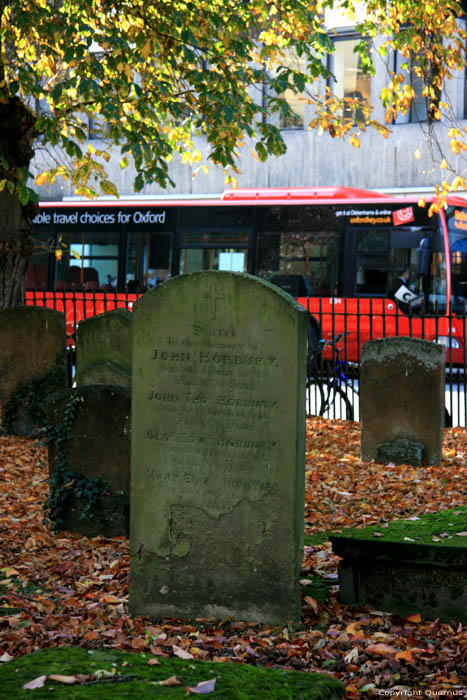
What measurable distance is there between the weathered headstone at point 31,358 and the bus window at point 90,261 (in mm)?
11468

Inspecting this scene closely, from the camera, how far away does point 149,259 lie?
22312 millimetres

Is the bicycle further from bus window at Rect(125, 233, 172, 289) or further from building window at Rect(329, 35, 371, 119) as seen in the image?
building window at Rect(329, 35, 371, 119)

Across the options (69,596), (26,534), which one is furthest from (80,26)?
(69,596)

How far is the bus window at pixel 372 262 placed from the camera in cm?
2034

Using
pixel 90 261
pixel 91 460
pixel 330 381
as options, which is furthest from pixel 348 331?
pixel 91 460

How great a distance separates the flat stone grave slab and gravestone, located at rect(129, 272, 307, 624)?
13.5 inches

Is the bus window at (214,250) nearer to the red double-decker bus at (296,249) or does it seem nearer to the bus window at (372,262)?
the red double-decker bus at (296,249)

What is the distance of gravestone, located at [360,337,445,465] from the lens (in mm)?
9641

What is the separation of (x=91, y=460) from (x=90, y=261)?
16.4 metres

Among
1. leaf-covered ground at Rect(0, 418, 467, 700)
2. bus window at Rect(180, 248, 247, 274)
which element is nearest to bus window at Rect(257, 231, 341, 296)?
bus window at Rect(180, 248, 247, 274)

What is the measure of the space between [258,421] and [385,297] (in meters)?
15.8

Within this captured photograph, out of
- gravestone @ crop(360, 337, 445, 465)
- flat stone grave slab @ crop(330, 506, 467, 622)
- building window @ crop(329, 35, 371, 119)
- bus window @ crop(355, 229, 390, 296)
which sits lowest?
flat stone grave slab @ crop(330, 506, 467, 622)

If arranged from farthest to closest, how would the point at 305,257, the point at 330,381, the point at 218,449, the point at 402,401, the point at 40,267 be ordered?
the point at 40,267
the point at 305,257
the point at 330,381
the point at 402,401
the point at 218,449

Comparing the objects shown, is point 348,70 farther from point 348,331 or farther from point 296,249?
point 348,331
